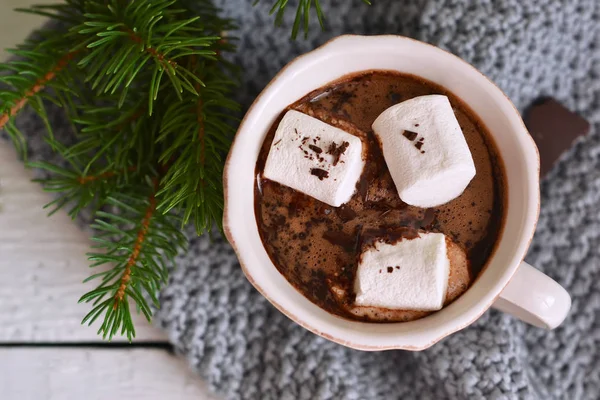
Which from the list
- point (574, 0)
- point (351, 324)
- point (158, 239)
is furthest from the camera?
point (574, 0)

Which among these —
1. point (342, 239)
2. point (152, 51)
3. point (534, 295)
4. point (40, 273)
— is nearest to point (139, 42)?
point (152, 51)

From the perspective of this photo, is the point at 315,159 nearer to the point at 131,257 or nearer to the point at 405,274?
the point at 405,274

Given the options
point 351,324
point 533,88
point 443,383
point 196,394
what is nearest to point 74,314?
point 196,394

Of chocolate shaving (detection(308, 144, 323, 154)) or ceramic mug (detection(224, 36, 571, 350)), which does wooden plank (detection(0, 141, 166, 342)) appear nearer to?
ceramic mug (detection(224, 36, 571, 350))

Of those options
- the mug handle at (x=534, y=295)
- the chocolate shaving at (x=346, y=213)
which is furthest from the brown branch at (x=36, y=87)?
the mug handle at (x=534, y=295)

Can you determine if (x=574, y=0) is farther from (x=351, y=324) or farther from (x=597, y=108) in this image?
(x=351, y=324)

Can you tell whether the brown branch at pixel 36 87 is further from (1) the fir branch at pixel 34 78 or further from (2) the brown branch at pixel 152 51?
(2) the brown branch at pixel 152 51
